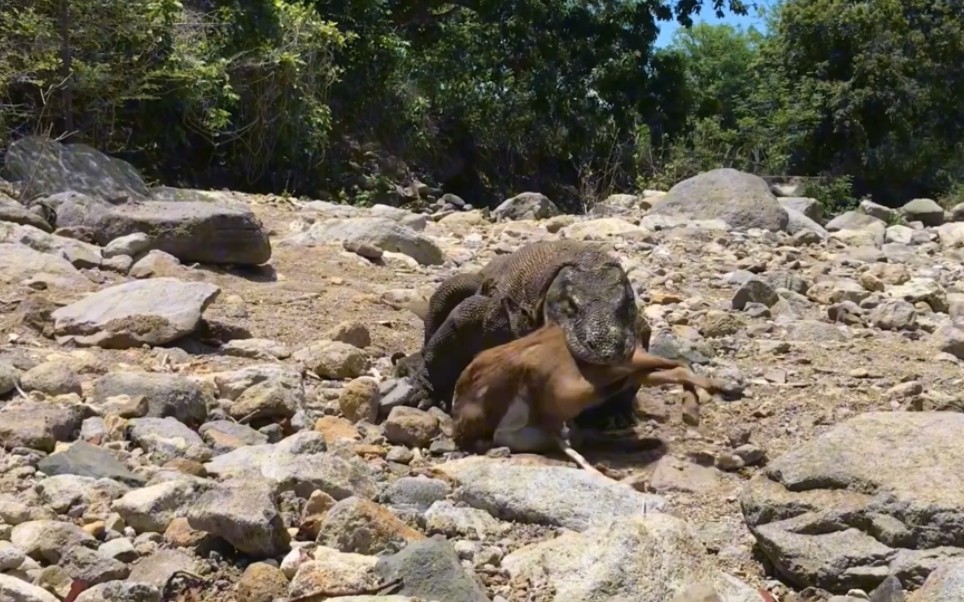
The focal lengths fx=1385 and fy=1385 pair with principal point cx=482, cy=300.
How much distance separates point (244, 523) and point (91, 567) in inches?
16.2

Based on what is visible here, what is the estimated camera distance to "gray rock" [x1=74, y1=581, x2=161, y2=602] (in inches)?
133

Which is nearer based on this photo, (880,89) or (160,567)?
(160,567)

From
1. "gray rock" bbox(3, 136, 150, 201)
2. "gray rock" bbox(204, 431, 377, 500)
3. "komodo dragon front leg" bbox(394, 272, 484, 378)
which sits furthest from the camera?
"gray rock" bbox(3, 136, 150, 201)

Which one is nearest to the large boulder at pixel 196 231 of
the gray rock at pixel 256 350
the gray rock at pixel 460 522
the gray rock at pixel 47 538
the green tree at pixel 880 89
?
the gray rock at pixel 256 350

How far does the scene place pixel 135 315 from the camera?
652 cm

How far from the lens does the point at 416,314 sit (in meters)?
7.78

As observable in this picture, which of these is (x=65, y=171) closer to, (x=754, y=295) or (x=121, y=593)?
(x=754, y=295)

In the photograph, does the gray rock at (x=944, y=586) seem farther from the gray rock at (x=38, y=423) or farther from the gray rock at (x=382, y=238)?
the gray rock at (x=382, y=238)

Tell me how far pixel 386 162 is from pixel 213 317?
37.9 feet

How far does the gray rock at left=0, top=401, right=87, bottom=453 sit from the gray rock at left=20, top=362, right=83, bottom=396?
265mm

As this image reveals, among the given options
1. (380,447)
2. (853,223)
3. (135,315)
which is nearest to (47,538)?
(380,447)

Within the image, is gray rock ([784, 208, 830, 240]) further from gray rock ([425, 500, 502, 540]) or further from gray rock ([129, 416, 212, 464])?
gray rock ([425, 500, 502, 540])

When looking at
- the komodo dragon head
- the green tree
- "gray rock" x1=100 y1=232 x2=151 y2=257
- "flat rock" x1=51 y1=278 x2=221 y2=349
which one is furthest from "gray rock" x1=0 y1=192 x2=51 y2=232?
the green tree

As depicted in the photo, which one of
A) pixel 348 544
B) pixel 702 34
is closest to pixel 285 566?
pixel 348 544
